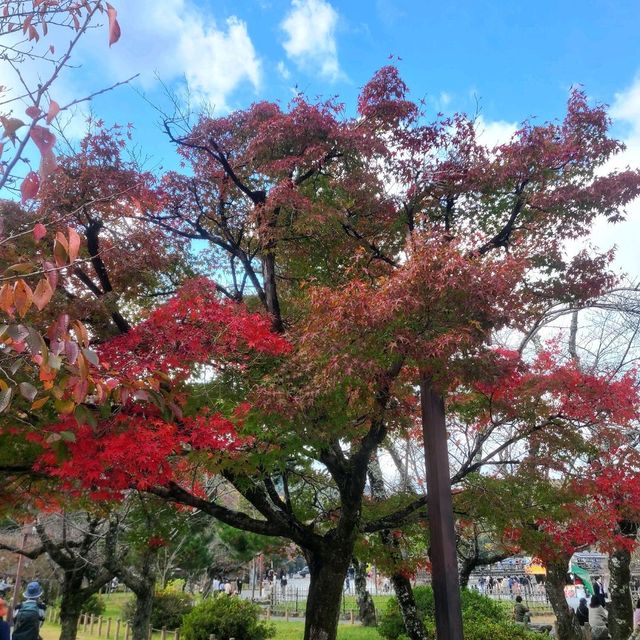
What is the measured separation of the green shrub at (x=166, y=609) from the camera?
1862 centimetres

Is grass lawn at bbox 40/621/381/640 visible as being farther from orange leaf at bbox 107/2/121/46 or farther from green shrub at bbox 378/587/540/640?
orange leaf at bbox 107/2/121/46

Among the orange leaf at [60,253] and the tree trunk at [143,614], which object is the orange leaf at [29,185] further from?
the tree trunk at [143,614]

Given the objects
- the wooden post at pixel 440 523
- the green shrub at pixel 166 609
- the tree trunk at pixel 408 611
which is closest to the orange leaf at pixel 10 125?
the wooden post at pixel 440 523

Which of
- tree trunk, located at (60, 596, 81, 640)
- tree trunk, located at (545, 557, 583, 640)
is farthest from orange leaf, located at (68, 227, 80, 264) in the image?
tree trunk, located at (60, 596, 81, 640)

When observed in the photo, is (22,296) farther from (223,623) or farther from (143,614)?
(223,623)

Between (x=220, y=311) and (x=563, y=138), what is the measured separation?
228 inches

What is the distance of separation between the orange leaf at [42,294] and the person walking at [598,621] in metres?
14.8

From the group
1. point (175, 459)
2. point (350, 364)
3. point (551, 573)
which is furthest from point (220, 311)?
point (551, 573)

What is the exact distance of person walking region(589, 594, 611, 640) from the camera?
1274 cm

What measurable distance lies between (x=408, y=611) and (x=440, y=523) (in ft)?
21.7

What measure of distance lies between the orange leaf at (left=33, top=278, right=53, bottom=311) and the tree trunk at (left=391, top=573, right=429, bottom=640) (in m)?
10.5

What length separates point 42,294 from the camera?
2.00m

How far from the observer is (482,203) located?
28.3 feet

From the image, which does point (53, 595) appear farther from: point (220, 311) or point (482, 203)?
point (482, 203)
